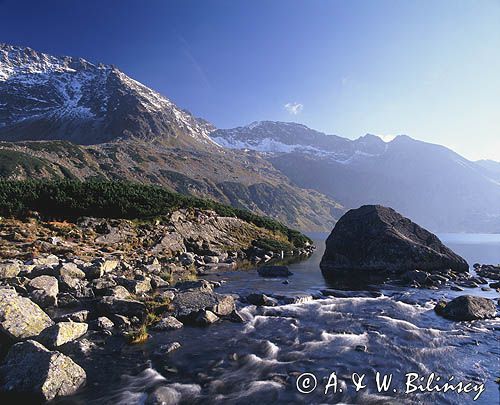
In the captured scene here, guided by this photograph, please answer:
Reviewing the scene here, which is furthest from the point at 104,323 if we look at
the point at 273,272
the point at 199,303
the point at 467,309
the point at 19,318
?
the point at 273,272

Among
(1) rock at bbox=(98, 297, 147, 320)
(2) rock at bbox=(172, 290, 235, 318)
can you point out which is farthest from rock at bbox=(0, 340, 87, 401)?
(2) rock at bbox=(172, 290, 235, 318)

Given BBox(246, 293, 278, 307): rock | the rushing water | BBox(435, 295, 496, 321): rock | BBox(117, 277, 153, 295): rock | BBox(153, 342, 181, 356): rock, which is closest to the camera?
the rushing water

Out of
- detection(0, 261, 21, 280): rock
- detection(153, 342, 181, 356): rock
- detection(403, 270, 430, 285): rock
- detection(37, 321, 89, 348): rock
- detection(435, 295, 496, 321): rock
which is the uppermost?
detection(0, 261, 21, 280): rock

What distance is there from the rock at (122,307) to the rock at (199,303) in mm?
1559

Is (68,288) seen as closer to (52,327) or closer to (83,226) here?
(52,327)

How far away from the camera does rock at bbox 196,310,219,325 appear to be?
14117 millimetres

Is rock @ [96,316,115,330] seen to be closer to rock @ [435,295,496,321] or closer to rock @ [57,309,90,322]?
rock @ [57,309,90,322]

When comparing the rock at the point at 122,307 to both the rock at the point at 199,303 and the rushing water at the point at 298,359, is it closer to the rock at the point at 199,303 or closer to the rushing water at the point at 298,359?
the rock at the point at 199,303

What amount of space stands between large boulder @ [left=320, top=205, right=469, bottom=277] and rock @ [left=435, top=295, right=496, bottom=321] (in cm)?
1485

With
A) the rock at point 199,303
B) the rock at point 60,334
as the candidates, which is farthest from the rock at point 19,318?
the rock at point 199,303

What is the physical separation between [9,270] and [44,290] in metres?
3.19

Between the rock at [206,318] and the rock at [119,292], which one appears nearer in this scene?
the rock at [206,318]

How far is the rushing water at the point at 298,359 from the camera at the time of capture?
877 cm

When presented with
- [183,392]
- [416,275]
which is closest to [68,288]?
[183,392]
